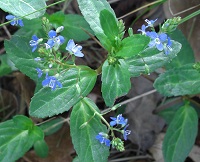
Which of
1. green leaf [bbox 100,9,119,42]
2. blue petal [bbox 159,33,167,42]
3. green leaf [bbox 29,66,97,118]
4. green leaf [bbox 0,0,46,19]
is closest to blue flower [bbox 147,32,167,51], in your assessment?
blue petal [bbox 159,33,167,42]

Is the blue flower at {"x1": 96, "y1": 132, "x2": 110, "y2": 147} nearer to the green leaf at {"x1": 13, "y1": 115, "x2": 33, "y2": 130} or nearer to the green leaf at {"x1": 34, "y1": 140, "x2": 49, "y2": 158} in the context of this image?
Result: the green leaf at {"x1": 13, "y1": 115, "x2": 33, "y2": 130}

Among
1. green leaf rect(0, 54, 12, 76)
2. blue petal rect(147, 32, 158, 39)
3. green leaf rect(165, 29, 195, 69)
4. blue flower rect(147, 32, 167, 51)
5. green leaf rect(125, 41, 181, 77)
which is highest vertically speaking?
blue petal rect(147, 32, 158, 39)

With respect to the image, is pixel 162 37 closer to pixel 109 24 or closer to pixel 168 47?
pixel 168 47

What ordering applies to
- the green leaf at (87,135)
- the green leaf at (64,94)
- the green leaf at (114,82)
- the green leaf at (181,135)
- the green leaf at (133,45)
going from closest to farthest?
the green leaf at (133,45), the green leaf at (114,82), the green leaf at (64,94), the green leaf at (87,135), the green leaf at (181,135)

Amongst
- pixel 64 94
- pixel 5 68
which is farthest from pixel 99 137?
pixel 5 68

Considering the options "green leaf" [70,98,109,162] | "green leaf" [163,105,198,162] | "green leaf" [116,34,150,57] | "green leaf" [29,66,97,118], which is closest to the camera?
"green leaf" [116,34,150,57]

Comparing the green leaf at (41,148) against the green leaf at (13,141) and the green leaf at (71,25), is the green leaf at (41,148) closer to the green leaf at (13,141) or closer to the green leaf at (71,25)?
the green leaf at (13,141)

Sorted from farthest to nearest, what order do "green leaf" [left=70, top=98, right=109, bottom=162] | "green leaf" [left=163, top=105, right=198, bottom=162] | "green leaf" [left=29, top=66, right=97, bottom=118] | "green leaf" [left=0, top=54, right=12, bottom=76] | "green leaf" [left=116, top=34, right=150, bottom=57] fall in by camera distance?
"green leaf" [left=0, top=54, right=12, bottom=76]
"green leaf" [left=163, top=105, right=198, bottom=162]
"green leaf" [left=70, top=98, right=109, bottom=162]
"green leaf" [left=29, top=66, right=97, bottom=118]
"green leaf" [left=116, top=34, right=150, bottom=57]

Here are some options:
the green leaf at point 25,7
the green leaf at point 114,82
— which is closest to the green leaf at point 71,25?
the green leaf at point 25,7
